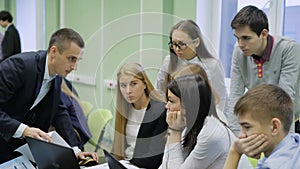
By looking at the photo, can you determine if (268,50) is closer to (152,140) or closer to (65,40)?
(152,140)

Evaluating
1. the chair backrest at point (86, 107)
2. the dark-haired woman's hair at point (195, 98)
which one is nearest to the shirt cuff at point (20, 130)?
the chair backrest at point (86, 107)

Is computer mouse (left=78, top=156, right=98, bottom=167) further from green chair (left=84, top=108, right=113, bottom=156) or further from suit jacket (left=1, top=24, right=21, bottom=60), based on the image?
suit jacket (left=1, top=24, right=21, bottom=60)

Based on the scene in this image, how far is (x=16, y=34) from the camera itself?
590 cm

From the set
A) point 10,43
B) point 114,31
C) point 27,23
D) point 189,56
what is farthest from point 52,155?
point 27,23

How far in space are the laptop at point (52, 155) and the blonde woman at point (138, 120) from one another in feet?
1.11

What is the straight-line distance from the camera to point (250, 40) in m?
2.13

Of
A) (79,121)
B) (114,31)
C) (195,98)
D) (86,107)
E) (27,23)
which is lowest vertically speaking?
(79,121)

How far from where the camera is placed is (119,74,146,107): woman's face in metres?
1.90

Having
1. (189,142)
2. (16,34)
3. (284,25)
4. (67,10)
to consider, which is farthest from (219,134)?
(16,34)

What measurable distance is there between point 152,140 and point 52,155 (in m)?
0.50

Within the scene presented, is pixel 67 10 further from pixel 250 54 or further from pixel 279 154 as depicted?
pixel 279 154

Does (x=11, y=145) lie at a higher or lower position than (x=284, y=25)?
lower

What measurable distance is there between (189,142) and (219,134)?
153mm

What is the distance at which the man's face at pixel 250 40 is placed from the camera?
6.98 ft
